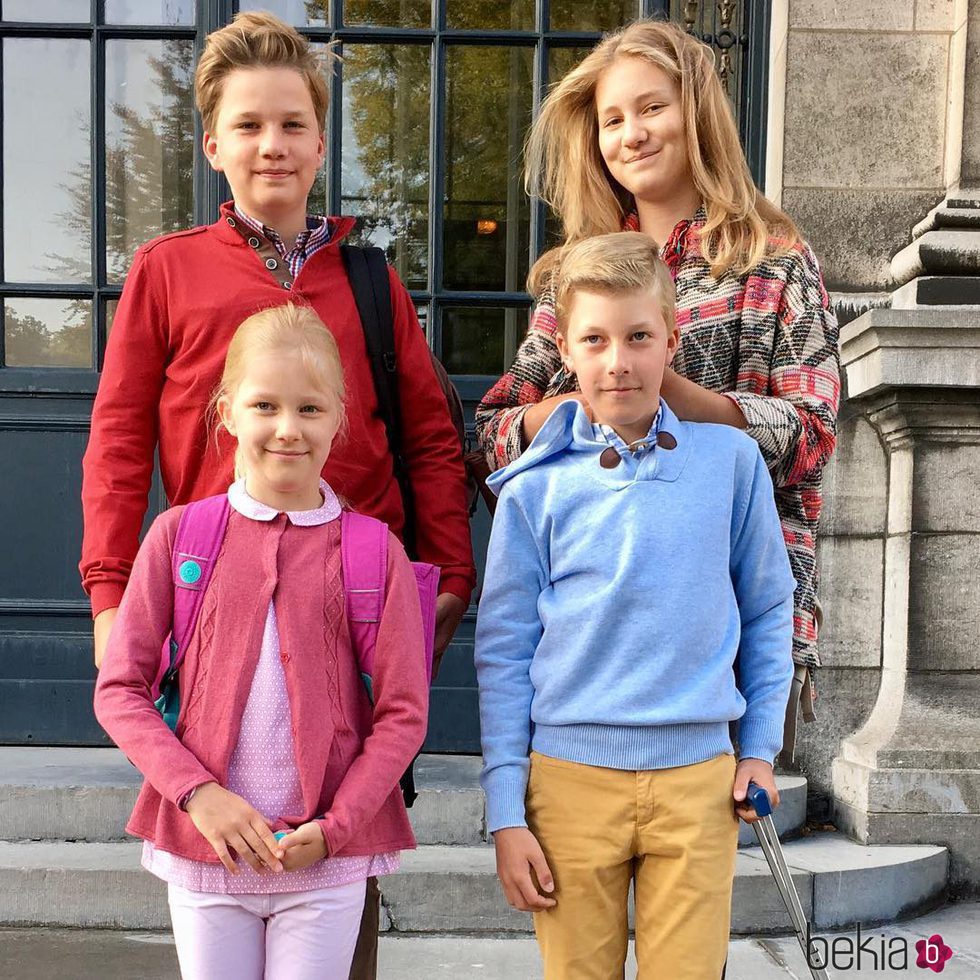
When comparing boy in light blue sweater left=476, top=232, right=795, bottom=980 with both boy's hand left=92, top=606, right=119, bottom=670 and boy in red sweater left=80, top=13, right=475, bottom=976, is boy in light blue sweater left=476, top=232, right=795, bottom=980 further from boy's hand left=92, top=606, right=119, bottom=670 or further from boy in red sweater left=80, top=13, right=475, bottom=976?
boy's hand left=92, top=606, right=119, bottom=670

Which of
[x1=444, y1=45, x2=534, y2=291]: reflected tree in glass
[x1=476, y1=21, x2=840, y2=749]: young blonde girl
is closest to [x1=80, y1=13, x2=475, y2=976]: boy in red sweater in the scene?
[x1=476, y1=21, x2=840, y2=749]: young blonde girl

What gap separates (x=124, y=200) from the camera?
15.2 ft

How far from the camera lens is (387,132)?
4.54 m

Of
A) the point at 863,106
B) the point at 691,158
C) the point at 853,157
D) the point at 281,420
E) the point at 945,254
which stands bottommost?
the point at 281,420

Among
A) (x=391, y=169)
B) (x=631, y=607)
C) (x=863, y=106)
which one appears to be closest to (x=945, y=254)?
(x=863, y=106)

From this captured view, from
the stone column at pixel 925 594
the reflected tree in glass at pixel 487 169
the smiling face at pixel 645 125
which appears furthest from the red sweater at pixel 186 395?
the reflected tree in glass at pixel 487 169

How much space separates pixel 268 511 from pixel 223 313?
0.41m

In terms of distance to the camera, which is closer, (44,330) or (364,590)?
(364,590)

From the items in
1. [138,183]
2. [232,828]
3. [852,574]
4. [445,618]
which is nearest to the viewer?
[232,828]

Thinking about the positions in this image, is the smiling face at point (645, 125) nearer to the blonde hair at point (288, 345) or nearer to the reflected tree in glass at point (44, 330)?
the blonde hair at point (288, 345)

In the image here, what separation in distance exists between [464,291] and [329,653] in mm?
2880

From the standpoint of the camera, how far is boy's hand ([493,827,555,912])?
1800 millimetres

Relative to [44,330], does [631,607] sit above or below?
below
